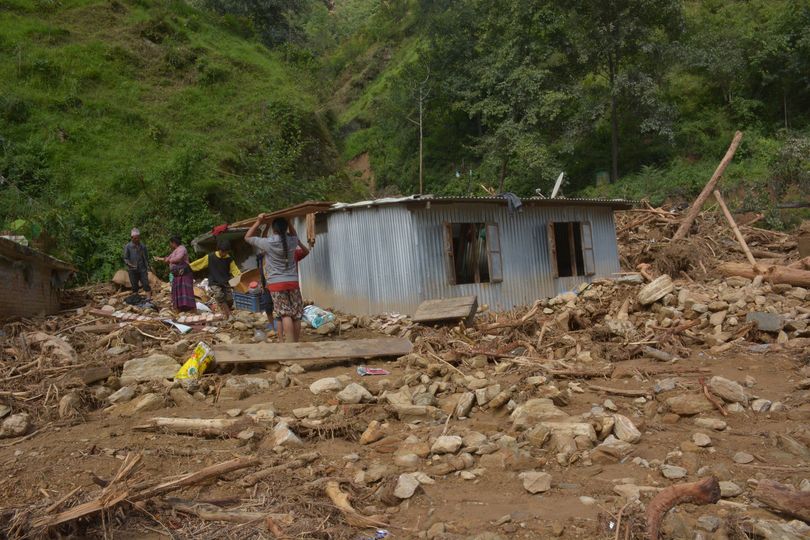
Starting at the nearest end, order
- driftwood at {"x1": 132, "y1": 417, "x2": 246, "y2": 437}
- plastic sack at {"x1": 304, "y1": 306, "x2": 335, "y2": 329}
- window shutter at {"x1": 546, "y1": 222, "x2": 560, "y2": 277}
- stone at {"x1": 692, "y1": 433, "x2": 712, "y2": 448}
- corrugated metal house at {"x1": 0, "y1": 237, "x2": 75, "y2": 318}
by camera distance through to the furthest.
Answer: stone at {"x1": 692, "y1": 433, "x2": 712, "y2": 448} < driftwood at {"x1": 132, "y1": 417, "x2": 246, "y2": 437} < corrugated metal house at {"x1": 0, "y1": 237, "x2": 75, "y2": 318} < plastic sack at {"x1": 304, "y1": 306, "x2": 335, "y2": 329} < window shutter at {"x1": 546, "y1": 222, "x2": 560, "y2": 277}

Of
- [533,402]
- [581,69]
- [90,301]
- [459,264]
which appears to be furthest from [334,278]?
[581,69]

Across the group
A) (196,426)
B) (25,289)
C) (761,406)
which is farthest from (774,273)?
(25,289)

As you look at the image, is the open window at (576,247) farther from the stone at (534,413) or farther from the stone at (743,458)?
the stone at (743,458)

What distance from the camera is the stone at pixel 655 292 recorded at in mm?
10531

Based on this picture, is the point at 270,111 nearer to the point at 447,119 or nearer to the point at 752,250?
the point at 447,119

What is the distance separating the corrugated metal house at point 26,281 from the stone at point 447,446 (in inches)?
278

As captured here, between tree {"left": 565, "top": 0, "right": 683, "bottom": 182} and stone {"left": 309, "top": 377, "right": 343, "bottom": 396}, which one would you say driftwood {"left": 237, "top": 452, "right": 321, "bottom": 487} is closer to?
stone {"left": 309, "top": 377, "right": 343, "bottom": 396}

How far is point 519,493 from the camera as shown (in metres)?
4.29

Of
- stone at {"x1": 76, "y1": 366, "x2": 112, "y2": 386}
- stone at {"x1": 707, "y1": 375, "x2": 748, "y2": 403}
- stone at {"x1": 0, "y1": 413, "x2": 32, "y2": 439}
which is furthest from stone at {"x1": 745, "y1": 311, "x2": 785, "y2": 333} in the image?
stone at {"x1": 0, "y1": 413, "x2": 32, "y2": 439}

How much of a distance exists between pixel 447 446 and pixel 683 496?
69.9 inches

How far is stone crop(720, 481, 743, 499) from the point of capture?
4.10 metres

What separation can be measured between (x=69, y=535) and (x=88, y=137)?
58.5 ft

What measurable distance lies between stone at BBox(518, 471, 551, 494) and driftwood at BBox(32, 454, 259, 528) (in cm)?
198

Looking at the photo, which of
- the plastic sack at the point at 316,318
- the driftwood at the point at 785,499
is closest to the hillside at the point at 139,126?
the plastic sack at the point at 316,318
